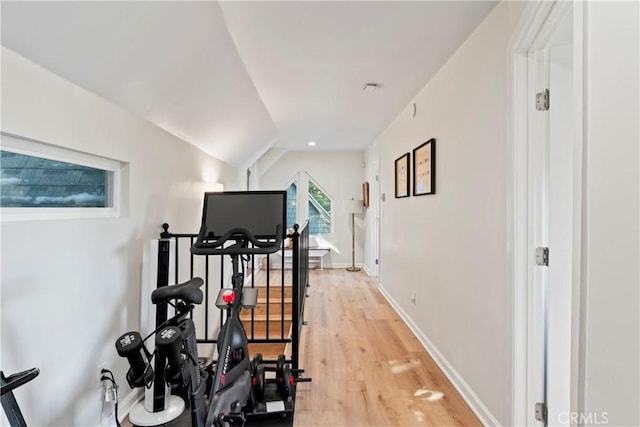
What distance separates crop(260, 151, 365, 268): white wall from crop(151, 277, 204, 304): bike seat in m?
5.61

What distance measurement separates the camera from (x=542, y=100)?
1.59 meters

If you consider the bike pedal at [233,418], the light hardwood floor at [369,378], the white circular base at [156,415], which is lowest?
the light hardwood floor at [369,378]

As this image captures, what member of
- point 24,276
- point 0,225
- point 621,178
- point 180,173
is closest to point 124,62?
point 0,225

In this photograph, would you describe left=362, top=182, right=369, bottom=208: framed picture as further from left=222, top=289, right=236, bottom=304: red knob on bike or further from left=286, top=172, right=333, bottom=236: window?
left=222, top=289, right=236, bottom=304: red knob on bike

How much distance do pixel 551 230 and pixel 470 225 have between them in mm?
590

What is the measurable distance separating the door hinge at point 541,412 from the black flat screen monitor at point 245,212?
167 cm

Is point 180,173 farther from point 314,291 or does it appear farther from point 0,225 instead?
point 314,291

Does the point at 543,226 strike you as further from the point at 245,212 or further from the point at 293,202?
the point at 293,202

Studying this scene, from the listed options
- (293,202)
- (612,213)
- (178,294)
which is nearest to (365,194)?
(293,202)

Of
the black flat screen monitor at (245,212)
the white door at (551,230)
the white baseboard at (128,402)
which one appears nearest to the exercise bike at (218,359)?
the black flat screen monitor at (245,212)

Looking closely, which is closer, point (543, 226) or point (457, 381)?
point (543, 226)

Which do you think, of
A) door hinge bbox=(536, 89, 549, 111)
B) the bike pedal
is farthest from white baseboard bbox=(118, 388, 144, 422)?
door hinge bbox=(536, 89, 549, 111)

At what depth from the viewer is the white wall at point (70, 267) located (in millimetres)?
1252

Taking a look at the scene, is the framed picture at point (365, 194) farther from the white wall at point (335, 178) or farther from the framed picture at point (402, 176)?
the framed picture at point (402, 176)
